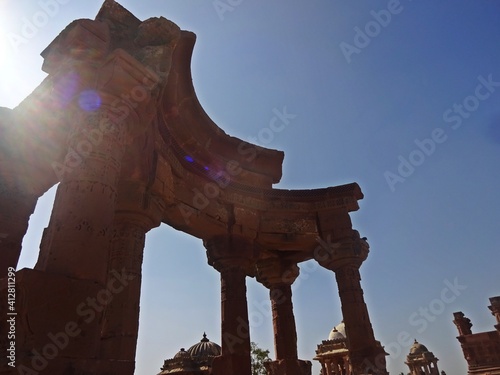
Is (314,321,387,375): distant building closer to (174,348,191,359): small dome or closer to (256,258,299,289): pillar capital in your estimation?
(174,348,191,359): small dome

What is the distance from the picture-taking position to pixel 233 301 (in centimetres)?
870

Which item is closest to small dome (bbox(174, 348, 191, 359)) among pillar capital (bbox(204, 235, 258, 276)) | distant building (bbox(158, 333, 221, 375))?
distant building (bbox(158, 333, 221, 375))

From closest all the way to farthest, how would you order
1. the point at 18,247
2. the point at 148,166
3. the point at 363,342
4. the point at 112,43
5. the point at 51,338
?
1. the point at 51,338
2. the point at 112,43
3. the point at 18,247
4. the point at 148,166
5. the point at 363,342

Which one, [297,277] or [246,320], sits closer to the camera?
[246,320]

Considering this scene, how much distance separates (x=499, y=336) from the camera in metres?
25.4

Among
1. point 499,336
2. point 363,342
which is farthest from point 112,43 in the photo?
point 499,336

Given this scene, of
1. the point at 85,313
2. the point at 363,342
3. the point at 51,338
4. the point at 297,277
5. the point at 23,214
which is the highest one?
the point at 297,277

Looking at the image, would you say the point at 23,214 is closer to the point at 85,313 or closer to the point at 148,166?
the point at 148,166

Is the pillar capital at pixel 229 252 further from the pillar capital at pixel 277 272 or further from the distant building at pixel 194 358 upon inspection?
the distant building at pixel 194 358

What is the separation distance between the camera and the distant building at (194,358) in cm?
2036

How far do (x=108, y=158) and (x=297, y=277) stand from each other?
853 cm

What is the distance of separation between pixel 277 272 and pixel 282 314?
4.12 feet

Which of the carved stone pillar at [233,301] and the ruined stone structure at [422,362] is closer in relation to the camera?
the carved stone pillar at [233,301]

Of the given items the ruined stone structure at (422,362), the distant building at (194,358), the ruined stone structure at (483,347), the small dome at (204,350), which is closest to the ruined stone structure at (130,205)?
the distant building at (194,358)
